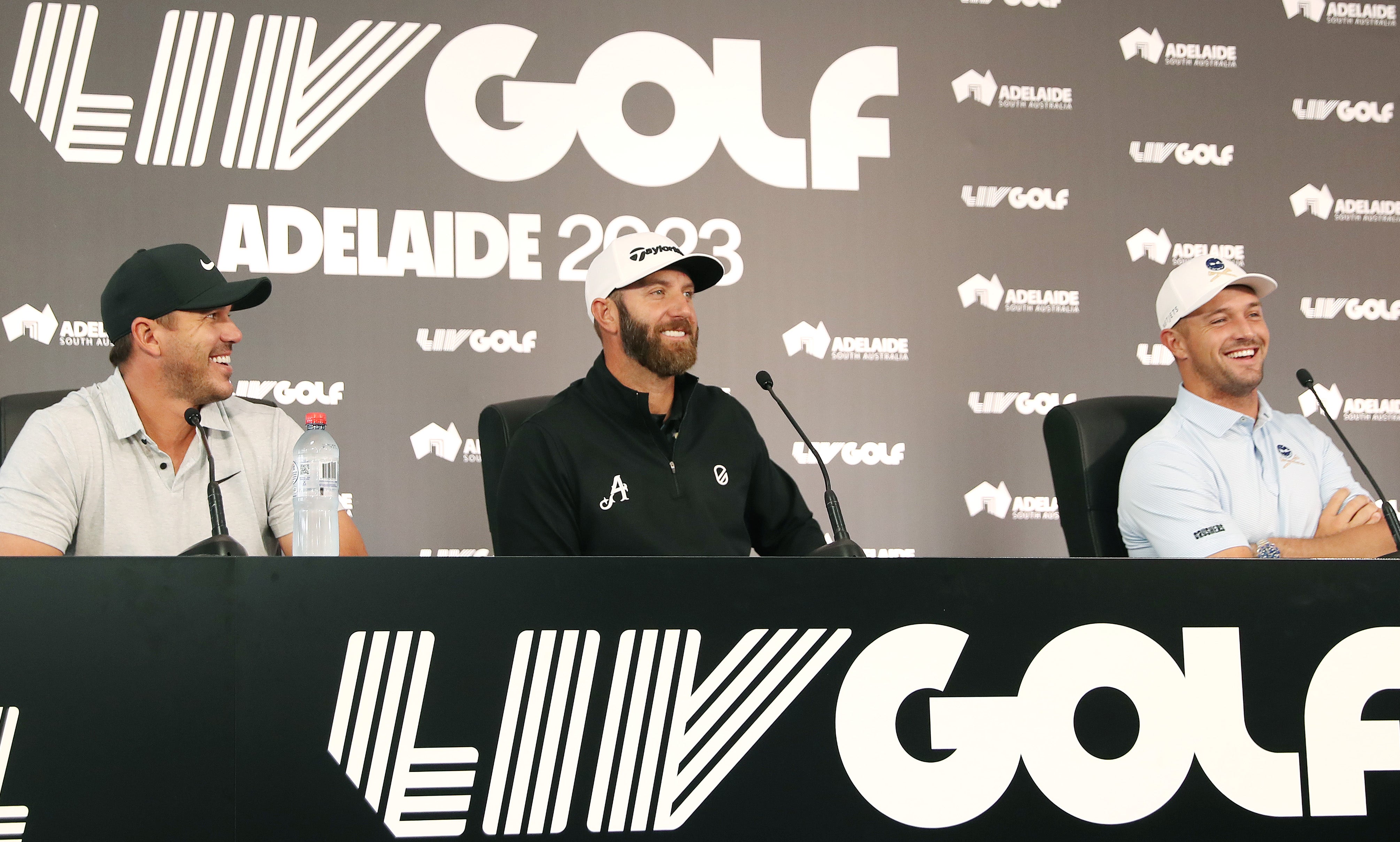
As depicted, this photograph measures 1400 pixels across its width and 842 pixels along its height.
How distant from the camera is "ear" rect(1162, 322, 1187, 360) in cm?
253

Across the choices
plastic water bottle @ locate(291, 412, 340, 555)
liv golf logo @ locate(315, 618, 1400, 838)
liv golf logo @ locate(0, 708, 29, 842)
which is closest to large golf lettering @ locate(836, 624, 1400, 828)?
liv golf logo @ locate(315, 618, 1400, 838)

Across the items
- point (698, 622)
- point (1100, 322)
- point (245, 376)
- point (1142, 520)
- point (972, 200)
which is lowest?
point (698, 622)

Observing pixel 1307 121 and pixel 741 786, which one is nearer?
pixel 741 786

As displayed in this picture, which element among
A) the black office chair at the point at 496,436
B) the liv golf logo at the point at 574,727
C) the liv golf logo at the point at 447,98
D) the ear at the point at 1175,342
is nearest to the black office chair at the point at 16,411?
the black office chair at the point at 496,436

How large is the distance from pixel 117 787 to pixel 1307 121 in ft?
12.7

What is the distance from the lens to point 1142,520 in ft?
7.33

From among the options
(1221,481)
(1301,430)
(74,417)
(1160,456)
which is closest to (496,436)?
(74,417)

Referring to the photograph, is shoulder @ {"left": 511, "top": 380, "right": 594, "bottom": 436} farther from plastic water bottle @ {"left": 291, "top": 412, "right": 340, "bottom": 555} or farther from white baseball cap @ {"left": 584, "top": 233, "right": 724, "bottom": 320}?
plastic water bottle @ {"left": 291, "top": 412, "right": 340, "bottom": 555}

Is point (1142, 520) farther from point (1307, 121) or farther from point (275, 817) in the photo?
point (1307, 121)

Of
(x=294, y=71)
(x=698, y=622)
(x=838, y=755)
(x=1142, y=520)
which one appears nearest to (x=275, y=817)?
(x=698, y=622)

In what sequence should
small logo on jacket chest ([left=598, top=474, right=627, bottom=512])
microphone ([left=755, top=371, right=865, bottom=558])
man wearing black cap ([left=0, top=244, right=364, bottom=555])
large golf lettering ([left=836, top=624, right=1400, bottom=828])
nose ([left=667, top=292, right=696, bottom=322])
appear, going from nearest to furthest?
large golf lettering ([left=836, top=624, right=1400, bottom=828])
microphone ([left=755, top=371, right=865, bottom=558])
man wearing black cap ([left=0, top=244, right=364, bottom=555])
small logo on jacket chest ([left=598, top=474, right=627, bottom=512])
nose ([left=667, top=292, right=696, bottom=322])

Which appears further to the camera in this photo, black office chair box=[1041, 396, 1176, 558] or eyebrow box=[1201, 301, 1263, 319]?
eyebrow box=[1201, 301, 1263, 319]

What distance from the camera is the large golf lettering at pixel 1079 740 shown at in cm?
113

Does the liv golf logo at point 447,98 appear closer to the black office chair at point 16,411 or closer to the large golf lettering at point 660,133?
the large golf lettering at point 660,133
